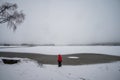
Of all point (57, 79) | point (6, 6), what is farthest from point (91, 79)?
point (6, 6)

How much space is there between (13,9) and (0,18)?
1.99 metres

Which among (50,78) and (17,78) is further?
(50,78)

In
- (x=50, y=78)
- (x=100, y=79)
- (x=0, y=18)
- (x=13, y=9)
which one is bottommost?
(x=100, y=79)

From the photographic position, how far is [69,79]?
7262 millimetres

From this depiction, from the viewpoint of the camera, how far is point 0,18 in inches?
484

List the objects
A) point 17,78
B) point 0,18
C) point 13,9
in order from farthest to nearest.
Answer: point 13,9
point 0,18
point 17,78

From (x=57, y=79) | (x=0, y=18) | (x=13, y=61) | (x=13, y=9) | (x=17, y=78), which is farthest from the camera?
(x=13, y=9)

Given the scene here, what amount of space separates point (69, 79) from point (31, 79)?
265cm

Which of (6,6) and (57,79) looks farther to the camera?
(6,6)

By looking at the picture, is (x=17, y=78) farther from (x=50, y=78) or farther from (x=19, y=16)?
(x=19, y=16)

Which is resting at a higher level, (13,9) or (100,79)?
(13,9)

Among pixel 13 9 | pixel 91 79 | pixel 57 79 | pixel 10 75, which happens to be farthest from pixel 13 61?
pixel 91 79

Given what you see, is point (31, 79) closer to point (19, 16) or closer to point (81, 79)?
point (81, 79)

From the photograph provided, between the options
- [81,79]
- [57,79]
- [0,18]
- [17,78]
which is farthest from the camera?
[0,18]
